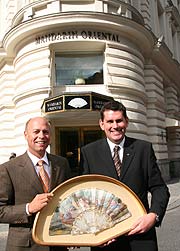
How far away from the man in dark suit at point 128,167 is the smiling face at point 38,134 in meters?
0.36

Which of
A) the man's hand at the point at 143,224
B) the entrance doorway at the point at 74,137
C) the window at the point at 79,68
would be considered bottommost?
the man's hand at the point at 143,224

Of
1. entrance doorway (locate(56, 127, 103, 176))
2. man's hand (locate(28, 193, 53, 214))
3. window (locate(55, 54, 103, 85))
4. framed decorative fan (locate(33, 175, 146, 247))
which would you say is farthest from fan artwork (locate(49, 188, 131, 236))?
window (locate(55, 54, 103, 85))

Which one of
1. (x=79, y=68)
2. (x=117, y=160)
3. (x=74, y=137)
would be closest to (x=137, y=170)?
(x=117, y=160)

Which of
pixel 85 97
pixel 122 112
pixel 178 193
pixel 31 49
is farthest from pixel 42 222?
pixel 31 49

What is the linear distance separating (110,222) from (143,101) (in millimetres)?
13105

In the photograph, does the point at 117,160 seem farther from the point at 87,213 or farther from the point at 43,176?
the point at 43,176

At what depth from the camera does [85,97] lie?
38.5ft

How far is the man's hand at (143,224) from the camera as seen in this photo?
2113 millimetres

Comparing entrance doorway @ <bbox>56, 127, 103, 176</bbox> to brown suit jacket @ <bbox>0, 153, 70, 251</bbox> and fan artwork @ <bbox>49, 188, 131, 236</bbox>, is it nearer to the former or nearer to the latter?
brown suit jacket @ <bbox>0, 153, 70, 251</bbox>

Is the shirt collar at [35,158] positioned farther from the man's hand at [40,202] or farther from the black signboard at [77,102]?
the black signboard at [77,102]

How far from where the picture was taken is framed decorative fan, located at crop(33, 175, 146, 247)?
7.04ft

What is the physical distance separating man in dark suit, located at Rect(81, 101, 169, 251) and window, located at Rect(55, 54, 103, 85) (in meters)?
11.4

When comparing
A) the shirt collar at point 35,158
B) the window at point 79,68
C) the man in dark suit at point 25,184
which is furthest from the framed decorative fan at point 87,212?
the window at point 79,68

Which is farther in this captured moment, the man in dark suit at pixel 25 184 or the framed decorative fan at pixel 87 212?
the man in dark suit at pixel 25 184
